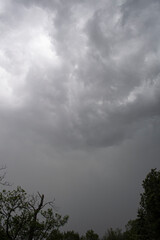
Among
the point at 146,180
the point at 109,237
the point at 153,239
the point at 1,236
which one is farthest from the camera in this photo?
the point at 109,237

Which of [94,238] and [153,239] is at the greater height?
[94,238]

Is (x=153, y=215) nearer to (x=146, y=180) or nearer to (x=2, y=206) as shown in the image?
(x=146, y=180)

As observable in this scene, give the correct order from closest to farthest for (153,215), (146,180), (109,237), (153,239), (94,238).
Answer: (153,239)
(153,215)
(146,180)
(94,238)
(109,237)

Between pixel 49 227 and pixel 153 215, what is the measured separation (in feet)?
42.7

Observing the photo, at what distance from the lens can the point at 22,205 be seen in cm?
2206

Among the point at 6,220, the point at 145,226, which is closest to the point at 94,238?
the point at 145,226

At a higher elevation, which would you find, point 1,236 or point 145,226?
point 145,226

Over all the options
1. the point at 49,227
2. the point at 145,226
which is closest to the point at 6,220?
the point at 49,227

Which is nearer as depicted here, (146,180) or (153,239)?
(153,239)

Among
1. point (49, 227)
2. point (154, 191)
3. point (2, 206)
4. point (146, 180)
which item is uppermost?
point (146, 180)

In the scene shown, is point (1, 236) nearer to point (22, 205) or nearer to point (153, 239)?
point (22, 205)

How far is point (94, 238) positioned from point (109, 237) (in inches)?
774

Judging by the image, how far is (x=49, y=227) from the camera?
22766 mm

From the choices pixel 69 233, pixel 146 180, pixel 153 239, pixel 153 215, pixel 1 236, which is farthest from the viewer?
pixel 69 233
